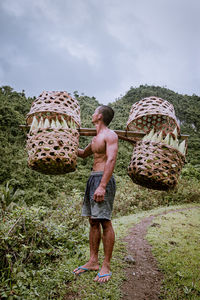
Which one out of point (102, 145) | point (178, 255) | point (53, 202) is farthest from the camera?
point (53, 202)

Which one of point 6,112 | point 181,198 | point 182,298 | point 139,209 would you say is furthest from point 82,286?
point 6,112

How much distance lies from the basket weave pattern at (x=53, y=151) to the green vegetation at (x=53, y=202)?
2.53 ft

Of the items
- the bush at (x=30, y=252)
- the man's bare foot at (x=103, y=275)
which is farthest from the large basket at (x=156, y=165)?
the bush at (x=30, y=252)

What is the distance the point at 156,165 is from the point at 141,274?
1.49 metres

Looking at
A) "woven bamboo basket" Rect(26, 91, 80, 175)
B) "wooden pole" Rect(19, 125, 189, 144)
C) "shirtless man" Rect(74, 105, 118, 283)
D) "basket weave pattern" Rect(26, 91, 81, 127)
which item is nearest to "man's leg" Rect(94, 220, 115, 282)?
"shirtless man" Rect(74, 105, 118, 283)

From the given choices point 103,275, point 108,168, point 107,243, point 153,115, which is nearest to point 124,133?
point 153,115

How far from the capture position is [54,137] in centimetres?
249

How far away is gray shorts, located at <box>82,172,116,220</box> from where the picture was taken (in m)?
2.56

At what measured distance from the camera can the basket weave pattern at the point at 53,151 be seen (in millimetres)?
2426

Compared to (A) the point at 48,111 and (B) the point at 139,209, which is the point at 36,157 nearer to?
(A) the point at 48,111

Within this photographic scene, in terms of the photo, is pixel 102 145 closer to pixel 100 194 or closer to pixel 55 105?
pixel 100 194

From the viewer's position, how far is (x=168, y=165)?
2543 millimetres

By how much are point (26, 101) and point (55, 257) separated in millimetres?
10302

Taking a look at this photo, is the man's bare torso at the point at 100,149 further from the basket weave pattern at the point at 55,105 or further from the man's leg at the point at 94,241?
the man's leg at the point at 94,241
